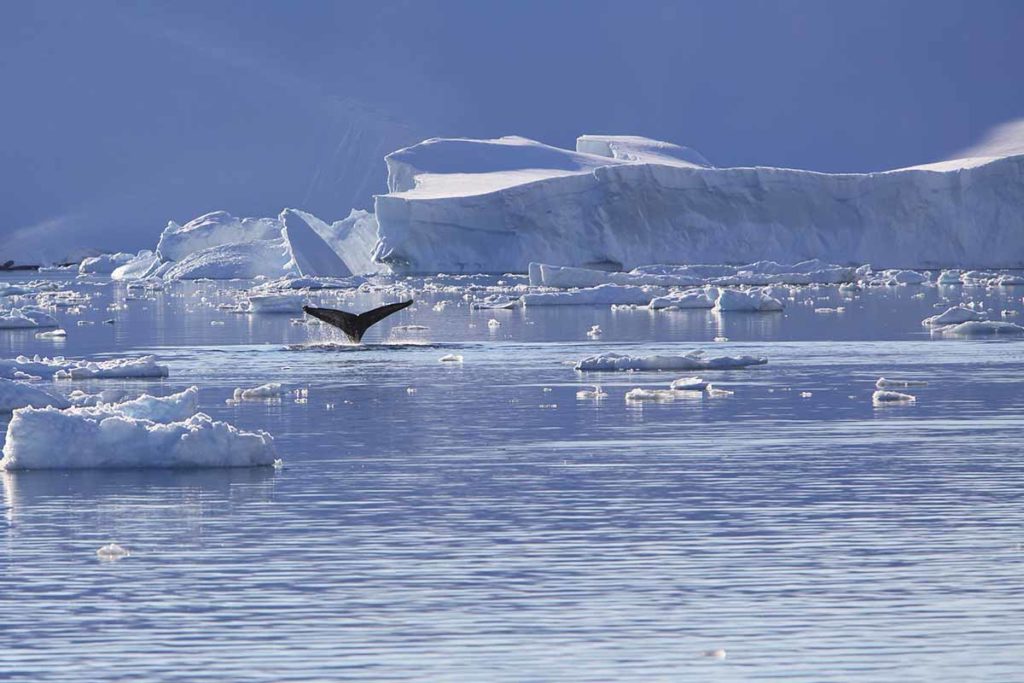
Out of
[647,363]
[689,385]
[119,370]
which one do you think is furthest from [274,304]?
[689,385]

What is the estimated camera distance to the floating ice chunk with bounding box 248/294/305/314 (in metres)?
33.5

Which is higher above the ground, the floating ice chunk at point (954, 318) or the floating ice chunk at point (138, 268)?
the floating ice chunk at point (138, 268)

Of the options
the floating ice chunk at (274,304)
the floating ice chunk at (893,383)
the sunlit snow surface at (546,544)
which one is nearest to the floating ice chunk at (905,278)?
the floating ice chunk at (274,304)

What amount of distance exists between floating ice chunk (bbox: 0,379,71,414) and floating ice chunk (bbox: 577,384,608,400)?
3.86 m

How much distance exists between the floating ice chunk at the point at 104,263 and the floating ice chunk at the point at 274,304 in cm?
3498

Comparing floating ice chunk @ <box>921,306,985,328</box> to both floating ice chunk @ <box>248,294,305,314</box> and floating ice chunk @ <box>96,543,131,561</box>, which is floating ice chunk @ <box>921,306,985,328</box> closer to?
floating ice chunk @ <box>248,294,305,314</box>

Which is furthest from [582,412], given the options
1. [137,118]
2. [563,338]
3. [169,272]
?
[137,118]

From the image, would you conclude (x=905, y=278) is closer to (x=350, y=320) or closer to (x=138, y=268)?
(x=350, y=320)

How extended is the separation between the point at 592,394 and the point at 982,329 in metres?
10.1

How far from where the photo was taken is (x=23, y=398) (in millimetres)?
13891

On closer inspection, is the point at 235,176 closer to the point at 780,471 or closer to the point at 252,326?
the point at 252,326

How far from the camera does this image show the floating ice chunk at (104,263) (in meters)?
68.4

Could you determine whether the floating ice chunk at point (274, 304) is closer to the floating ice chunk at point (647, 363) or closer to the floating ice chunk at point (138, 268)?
the floating ice chunk at point (647, 363)

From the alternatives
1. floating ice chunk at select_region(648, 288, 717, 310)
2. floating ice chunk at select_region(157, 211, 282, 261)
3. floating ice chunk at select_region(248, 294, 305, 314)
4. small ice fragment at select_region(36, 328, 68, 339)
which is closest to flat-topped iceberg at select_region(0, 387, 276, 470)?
small ice fragment at select_region(36, 328, 68, 339)
